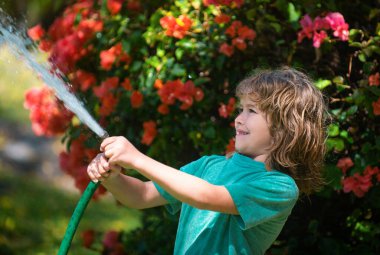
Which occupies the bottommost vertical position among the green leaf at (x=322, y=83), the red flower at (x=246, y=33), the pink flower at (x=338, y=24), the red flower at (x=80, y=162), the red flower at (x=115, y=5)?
the red flower at (x=80, y=162)

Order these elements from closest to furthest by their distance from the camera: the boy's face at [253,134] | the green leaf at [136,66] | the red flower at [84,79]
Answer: the boy's face at [253,134] < the green leaf at [136,66] < the red flower at [84,79]

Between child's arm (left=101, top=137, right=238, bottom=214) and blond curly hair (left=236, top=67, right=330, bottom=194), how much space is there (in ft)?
0.77

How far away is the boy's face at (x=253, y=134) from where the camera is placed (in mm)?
2189

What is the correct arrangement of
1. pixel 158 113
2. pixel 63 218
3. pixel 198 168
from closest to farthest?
pixel 198 168
pixel 158 113
pixel 63 218

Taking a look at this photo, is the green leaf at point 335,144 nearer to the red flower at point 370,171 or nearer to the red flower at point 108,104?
the red flower at point 370,171

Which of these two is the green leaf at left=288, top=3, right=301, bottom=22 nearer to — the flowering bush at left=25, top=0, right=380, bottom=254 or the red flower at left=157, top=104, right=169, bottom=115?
the flowering bush at left=25, top=0, right=380, bottom=254

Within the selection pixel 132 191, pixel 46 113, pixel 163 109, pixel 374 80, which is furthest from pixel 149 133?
pixel 132 191

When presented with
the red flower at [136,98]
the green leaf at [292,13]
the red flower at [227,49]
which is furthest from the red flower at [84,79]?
the green leaf at [292,13]

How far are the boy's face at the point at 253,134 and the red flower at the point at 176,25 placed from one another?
113cm

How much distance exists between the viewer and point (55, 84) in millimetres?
2180

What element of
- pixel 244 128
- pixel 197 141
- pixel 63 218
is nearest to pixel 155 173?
pixel 244 128

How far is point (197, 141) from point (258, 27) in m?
0.51

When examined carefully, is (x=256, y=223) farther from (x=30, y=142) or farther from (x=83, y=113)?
(x=30, y=142)

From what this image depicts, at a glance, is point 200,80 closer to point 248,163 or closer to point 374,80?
point 374,80
